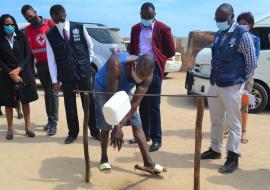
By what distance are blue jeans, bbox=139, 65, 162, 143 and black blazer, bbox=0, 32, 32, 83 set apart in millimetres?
1908

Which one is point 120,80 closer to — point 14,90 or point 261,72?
point 14,90

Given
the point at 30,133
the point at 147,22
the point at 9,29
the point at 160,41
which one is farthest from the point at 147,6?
the point at 30,133

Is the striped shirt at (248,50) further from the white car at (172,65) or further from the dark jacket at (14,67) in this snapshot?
the white car at (172,65)

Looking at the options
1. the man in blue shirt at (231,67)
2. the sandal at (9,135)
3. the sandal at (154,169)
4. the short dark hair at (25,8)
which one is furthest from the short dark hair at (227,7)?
the sandal at (9,135)

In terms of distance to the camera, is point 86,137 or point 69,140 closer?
point 86,137

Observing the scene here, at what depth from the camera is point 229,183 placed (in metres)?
4.41

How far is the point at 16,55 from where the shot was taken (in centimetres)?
593

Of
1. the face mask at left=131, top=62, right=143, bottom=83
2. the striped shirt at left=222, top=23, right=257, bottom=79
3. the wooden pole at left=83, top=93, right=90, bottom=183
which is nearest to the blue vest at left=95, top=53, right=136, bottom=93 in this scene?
the face mask at left=131, top=62, right=143, bottom=83

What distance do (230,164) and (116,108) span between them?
6.40 feet

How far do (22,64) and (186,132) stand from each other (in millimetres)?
2884

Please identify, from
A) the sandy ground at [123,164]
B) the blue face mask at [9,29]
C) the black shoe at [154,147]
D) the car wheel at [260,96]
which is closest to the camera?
the sandy ground at [123,164]

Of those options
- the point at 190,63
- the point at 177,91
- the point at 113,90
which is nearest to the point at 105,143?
the point at 113,90

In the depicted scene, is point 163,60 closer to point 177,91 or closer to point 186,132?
point 186,132

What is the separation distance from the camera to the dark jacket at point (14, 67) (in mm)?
5867
